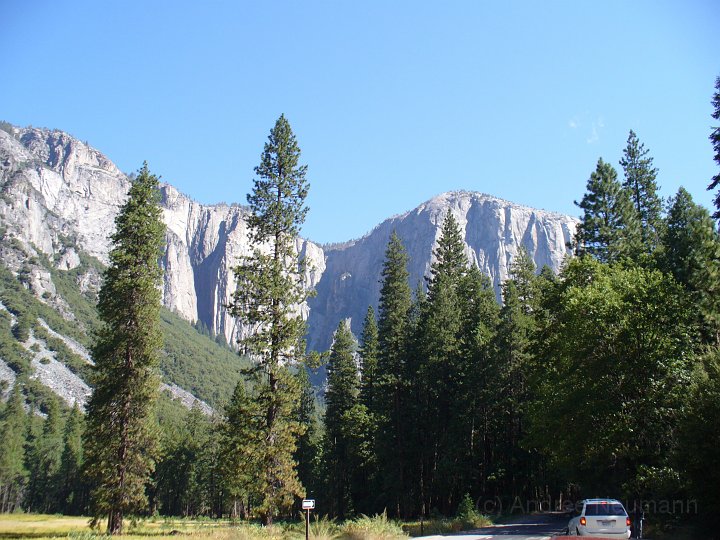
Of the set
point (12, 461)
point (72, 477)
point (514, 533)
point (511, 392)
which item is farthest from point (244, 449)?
point (12, 461)

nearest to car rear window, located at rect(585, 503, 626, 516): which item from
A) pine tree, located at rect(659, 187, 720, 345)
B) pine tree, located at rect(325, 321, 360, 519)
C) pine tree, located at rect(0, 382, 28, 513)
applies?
pine tree, located at rect(659, 187, 720, 345)

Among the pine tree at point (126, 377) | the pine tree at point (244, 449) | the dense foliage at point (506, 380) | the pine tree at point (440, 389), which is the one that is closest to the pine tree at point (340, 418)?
the dense foliage at point (506, 380)

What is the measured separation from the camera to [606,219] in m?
33.2

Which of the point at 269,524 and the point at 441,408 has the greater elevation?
the point at 441,408

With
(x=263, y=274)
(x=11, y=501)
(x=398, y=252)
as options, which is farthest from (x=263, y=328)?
(x=11, y=501)

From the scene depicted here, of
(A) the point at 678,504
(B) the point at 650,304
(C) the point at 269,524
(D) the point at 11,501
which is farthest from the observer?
(D) the point at 11,501

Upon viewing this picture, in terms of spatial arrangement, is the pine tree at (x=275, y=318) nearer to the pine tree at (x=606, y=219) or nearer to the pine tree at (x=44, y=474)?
the pine tree at (x=606, y=219)

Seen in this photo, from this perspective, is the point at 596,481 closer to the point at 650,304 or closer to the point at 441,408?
the point at 650,304

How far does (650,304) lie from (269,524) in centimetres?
1807

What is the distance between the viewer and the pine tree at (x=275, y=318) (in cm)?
2128

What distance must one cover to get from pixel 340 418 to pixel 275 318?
2691 centimetres

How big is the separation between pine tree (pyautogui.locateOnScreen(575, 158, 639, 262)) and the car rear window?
783 inches

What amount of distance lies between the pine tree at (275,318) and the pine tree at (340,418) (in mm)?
23710

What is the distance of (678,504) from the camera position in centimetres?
1783
